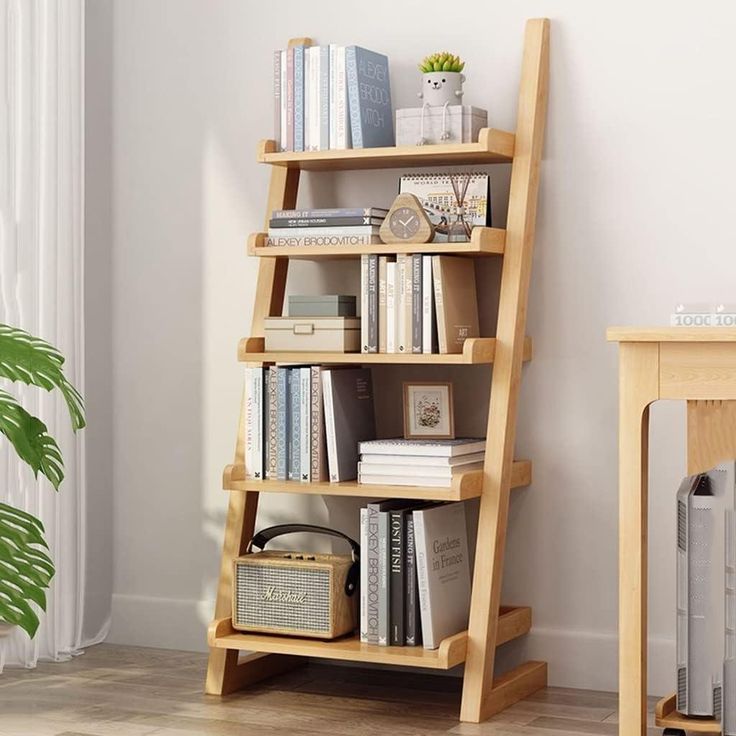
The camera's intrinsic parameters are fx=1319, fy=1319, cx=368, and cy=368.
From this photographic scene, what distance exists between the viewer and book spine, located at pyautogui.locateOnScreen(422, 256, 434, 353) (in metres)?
2.84

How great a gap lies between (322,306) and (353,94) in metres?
0.49

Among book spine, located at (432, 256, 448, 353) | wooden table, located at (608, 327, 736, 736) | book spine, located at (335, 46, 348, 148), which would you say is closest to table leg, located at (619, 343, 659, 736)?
wooden table, located at (608, 327, 736, 736)

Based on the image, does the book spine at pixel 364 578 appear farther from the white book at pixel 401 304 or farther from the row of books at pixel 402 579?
the white book at pixel 401 304

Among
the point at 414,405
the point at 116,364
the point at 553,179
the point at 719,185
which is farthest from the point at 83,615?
the point at 719,185

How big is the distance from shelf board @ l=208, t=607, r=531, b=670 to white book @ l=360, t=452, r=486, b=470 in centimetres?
36

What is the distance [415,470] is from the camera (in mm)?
2824

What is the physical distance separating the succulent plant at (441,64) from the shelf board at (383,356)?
24.0 inches

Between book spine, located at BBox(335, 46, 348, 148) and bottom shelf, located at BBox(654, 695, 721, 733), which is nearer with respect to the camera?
bottom shelf, located at BBox(654, 695, 721, 733)

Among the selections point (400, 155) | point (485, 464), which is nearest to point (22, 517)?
point (485, 464)

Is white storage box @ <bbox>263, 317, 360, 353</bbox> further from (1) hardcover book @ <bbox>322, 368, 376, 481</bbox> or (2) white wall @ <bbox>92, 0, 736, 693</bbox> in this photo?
(2) white wall @ <bbox>92, 0, 736, 693</bbox>

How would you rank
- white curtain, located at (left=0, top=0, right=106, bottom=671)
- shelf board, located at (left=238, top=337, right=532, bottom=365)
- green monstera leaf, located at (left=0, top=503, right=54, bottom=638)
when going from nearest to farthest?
green monstera leaf, located at (left=0, top=503, right=54, bottom=638) → shelf board, located at (left=238, top=337, right=532, bottom=365) → white curtain, located at (left=0, top=0, right=106, bottom=671)

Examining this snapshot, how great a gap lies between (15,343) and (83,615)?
4.74 ft

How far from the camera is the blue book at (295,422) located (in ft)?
9.65

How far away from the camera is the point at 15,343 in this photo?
222 centimetres
